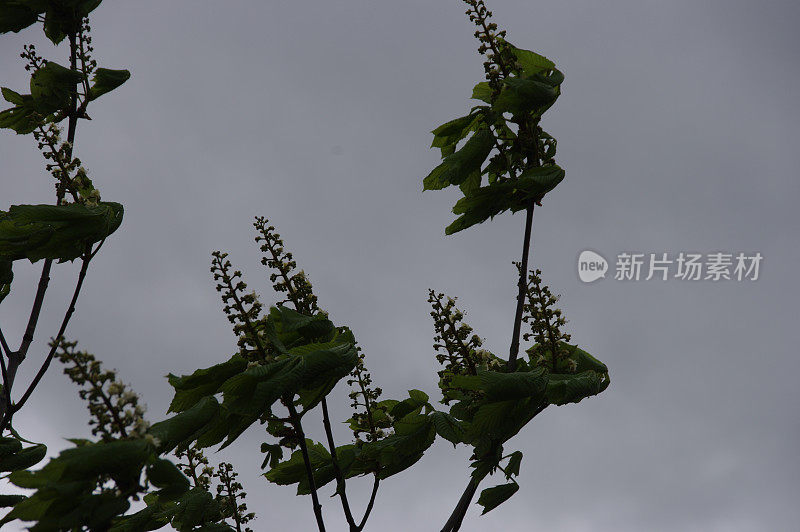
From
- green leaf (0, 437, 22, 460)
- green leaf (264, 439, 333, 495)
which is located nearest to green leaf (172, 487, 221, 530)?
green leaf (264, 439, 333, 495)

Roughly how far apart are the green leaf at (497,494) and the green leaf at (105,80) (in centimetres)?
516

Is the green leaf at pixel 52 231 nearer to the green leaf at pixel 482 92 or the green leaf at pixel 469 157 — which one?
the green leaf at pixel 469 157

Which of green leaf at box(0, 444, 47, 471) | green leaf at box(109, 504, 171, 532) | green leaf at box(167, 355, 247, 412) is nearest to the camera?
green leaf at box(167, 355, 247, 412)

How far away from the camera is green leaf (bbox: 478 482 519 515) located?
5.57 m

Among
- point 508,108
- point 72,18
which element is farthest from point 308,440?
point 72,18

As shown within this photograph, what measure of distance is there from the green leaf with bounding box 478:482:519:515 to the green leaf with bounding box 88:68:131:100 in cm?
516

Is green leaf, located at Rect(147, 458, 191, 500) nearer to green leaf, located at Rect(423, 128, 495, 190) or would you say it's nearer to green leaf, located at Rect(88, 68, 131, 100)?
green leaf, located at Rect(423, 128, 495, 190)

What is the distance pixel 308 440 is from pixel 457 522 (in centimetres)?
138

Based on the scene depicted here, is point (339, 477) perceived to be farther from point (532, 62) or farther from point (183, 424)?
point (532, 62)

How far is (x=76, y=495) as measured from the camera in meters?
3.52

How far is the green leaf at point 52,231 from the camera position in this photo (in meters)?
5.24

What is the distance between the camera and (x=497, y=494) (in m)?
5.59

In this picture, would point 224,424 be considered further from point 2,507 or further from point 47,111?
point 47,111

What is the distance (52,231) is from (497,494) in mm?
4030
